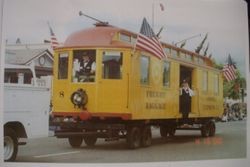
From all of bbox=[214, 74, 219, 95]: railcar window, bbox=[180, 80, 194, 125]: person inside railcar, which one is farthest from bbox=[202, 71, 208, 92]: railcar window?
bbox=[180, 80, 194, 125]: person inside railcar

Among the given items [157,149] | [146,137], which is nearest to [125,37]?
[146,137]

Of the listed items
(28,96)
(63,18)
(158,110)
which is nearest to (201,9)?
(158,110)

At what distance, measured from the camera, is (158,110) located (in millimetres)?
5031

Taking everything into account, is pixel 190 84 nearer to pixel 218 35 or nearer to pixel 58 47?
pixel 218 35

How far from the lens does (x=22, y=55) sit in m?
4.61

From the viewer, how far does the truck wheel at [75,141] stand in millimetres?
4711

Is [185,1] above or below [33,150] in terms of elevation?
above

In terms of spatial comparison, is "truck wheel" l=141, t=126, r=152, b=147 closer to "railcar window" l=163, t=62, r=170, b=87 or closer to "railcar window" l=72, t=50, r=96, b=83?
"railcar window" l=163, t=62, r=170, b=87

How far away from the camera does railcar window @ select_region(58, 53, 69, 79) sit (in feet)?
15.5

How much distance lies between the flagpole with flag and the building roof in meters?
2.26

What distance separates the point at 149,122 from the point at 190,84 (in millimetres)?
736

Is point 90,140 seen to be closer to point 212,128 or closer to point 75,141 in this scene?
point 75,141

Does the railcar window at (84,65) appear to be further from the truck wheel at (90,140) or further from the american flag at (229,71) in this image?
the american flag at (229,71)

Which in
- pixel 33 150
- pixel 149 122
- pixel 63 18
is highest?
pixel 63 18
